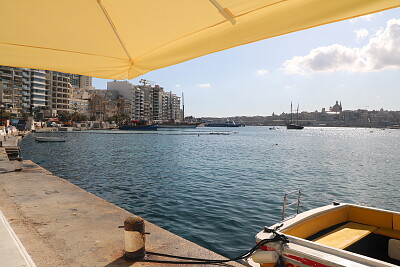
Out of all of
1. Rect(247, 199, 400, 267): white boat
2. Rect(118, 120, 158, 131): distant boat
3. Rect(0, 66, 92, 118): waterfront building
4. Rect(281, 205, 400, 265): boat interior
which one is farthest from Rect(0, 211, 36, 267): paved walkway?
Rect(118, 120, 158, 131): distant boat

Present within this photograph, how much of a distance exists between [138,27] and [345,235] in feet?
15.1

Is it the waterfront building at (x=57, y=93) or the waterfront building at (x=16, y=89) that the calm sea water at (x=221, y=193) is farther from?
the waterfront building at (x=57, y=93)

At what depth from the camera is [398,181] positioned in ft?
73.4

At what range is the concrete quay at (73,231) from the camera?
4.65 m

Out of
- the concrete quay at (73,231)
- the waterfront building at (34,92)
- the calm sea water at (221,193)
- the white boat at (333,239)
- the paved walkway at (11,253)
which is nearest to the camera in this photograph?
the white boat at (333,239)

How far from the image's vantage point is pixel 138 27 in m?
2.60

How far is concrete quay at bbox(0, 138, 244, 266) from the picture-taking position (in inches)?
183

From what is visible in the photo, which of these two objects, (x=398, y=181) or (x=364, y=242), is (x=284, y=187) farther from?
(x=364, y=242)

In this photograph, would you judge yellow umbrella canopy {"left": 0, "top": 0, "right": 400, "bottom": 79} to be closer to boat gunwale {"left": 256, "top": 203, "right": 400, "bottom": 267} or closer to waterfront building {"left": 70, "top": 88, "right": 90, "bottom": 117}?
boat gunwale {"left": 256, "top": 203, "right": 400, "bottom": 267}

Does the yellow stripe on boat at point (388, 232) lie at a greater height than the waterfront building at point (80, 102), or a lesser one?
lesser

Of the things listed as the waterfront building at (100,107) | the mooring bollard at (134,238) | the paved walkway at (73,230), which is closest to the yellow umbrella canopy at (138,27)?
the mooring bollard at (134,238)

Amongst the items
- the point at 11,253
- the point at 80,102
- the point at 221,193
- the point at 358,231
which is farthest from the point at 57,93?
the point at 358,231

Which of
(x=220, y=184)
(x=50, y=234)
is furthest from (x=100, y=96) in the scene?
(x=50, y=234)

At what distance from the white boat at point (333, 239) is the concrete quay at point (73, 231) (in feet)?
3.97
